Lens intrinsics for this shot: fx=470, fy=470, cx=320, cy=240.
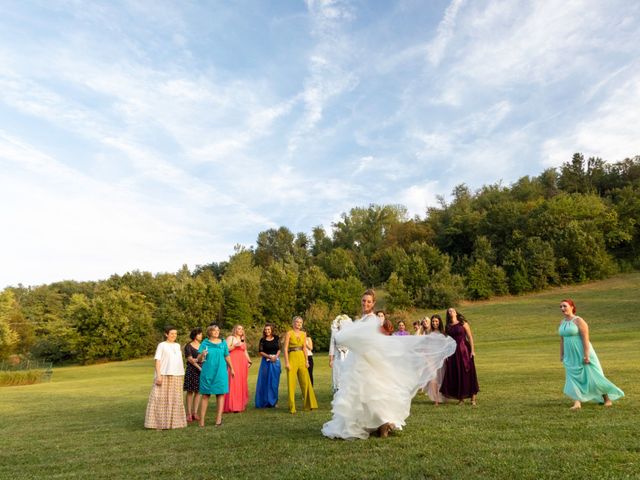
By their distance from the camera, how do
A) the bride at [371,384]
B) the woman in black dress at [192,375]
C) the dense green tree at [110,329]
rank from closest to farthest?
the bride at [371,384]
the woman in black dress at [192,375]
the dense green tree at [110,329]

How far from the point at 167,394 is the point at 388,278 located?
70248 millimetres

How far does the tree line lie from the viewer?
6400cm

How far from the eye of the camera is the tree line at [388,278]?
64.0 metres

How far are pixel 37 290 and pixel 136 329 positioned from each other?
42873 mm

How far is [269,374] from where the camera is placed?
12555 mm

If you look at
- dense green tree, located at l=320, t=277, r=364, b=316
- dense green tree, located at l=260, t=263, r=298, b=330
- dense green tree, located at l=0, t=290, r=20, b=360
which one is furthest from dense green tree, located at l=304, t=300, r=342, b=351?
dense green tree, located at l=0, t=290, r=20, b=360

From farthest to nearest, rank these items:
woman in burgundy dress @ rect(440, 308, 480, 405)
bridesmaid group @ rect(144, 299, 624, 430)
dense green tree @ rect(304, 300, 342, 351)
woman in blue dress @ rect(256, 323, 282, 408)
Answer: dense green tree @ rect(304, 300, 342, 351) → woman in blue dress @ rect(256, 323, 282, 408) → woman in burgundy dress @ rect(440, 308, 480, 405) → bridesmaid group @ rect(144, 299, 624, 430)

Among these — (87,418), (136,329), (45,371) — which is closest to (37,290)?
(136,329)

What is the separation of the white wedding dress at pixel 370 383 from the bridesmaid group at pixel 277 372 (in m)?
0.54

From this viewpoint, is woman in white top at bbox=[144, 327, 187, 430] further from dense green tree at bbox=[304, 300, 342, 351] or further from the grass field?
dense green tree at bbox=[304, 300, 342, 351]

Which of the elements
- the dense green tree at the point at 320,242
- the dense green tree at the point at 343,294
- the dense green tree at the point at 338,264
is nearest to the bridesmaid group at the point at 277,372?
the dense green tree at the point at 343,294

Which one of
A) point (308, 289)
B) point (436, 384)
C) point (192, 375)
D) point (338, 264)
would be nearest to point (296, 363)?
point (192, 375)

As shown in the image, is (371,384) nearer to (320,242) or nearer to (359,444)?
(359,444)

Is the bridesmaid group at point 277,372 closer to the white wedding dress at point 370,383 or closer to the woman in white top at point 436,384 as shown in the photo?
the woman in white top at point 436,384
